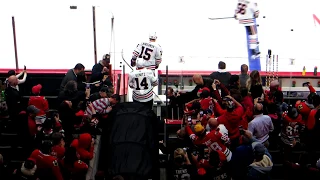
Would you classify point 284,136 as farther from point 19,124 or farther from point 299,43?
point 299,43

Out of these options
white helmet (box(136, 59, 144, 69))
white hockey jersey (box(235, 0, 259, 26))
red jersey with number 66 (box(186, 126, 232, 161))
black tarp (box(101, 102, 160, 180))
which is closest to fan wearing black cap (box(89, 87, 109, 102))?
black tarp (box(101, 102, 160, 180))

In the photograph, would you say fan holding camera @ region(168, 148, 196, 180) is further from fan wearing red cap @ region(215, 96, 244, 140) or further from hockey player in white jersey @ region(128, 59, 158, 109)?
hockey player in white jersey @ region(128, 59, 158, 109)

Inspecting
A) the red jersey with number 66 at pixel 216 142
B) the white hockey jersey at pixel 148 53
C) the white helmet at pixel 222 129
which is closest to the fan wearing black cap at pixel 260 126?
the white helmet at pixel 222 129

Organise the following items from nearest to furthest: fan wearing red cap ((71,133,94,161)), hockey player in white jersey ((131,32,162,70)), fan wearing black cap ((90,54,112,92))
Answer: fan wearing red cap ((71,133,94,161)) → fan wearing black cap ((90,54,112,92)) → hockey player in white jersey ((131,32,162,70))

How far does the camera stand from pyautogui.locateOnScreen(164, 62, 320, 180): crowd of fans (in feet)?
20.4

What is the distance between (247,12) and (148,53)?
3.89 meters

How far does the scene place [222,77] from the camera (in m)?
8.55

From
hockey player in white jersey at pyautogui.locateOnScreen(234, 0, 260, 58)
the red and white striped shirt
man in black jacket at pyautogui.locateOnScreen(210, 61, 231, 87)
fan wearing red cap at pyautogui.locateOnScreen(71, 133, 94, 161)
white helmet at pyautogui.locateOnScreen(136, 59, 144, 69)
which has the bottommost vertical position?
fan wearing red cap at pyautogui.locateOnScreen(71, 133, 94, 161)

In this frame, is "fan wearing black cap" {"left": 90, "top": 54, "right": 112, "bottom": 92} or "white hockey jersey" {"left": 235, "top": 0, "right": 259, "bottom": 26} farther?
"white hockey jersey" {"left": 235, "top": 0, "right": 259, "bottom": 26}

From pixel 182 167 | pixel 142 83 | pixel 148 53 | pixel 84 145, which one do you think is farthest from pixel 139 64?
pixel 182 167

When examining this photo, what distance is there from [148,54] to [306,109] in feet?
8.06

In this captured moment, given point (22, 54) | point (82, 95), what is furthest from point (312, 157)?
point (22, 54)

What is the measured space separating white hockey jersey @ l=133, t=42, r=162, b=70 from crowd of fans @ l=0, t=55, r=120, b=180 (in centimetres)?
91

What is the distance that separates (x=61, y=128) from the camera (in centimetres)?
671
